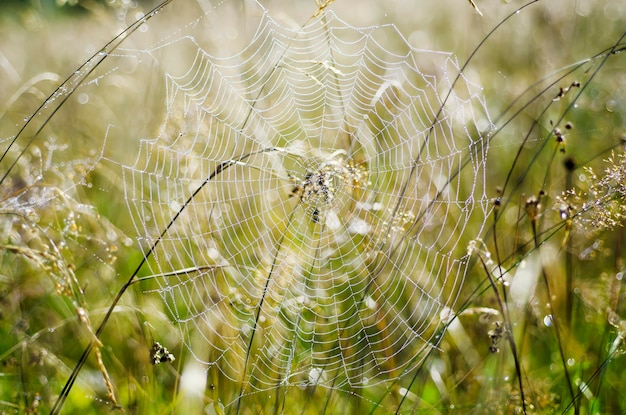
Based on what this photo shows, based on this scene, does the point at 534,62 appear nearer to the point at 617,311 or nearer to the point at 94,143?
the point at 617,311

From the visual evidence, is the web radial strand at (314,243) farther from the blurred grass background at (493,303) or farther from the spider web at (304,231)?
the blurred grass background at (493,303)

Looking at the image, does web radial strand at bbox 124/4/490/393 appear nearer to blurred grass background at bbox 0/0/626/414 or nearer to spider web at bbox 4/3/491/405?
spider web at bbox 4/3/491/405

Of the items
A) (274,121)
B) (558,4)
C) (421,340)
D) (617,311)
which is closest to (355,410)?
(421,340)

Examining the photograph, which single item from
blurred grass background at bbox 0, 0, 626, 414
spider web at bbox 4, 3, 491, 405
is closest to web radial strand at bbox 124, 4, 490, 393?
spider web at bbox 4, 3, 491, 405

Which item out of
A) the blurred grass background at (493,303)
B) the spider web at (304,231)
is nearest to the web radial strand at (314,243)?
the spider web at (304,231)

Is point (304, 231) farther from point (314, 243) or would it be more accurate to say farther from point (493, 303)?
point (493, 303)

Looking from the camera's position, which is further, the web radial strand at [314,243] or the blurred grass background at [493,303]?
the web radial strand at [314,243]
